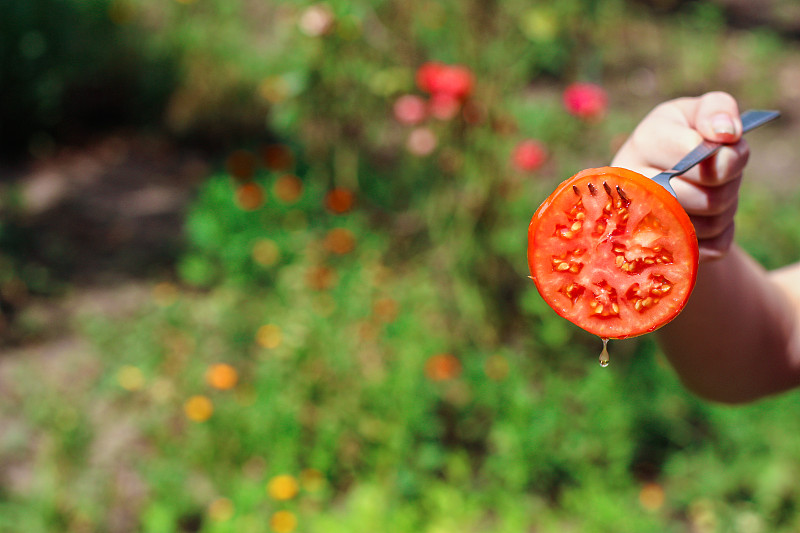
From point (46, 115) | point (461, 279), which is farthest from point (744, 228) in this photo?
point (46, 115)

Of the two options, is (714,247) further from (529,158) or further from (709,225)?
(529,158)

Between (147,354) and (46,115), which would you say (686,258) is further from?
(46,115)

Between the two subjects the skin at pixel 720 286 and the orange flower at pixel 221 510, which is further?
the orange flower at pixel 221 510

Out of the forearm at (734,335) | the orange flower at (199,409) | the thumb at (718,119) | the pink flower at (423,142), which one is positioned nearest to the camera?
the thumb at (718,119)

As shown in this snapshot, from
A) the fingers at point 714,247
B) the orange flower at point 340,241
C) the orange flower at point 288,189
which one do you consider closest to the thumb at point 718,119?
the fingers at point 714,247

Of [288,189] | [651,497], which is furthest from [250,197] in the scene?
[651,497]

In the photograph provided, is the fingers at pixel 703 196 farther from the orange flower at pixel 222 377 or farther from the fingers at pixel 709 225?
the orange flower at pixel 222 377
